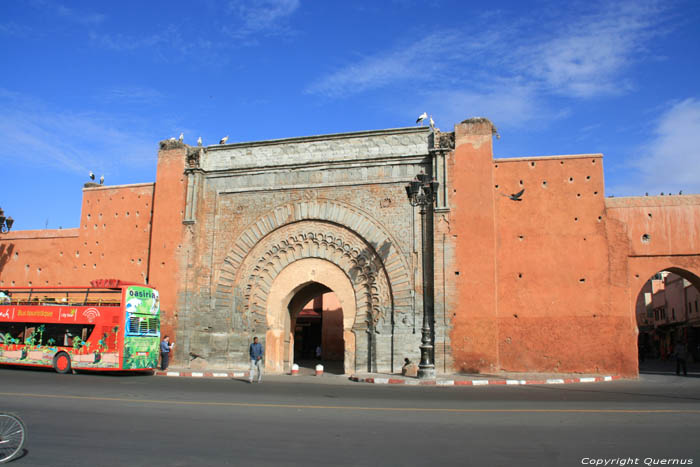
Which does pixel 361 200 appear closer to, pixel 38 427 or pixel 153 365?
pixel 153 365

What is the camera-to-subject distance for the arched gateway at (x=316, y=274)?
54.1 feet

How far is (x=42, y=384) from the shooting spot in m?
11.7

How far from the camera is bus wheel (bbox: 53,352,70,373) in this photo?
50.4ft

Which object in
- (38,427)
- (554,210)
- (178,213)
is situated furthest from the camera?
(178,213)

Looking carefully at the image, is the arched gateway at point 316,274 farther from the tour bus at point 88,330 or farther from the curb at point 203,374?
the tour bus at point 88,330

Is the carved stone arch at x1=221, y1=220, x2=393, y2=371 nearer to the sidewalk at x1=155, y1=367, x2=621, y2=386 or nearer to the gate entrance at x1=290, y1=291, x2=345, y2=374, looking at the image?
the sidewalk at x1=155, y1=367, x2=621, y2=386

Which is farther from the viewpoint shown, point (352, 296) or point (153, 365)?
point (352, 296)

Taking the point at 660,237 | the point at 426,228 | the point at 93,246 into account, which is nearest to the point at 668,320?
the point at 660,237

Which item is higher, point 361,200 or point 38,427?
point 361,200

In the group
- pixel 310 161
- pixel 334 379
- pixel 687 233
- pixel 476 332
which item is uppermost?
pixel 310 161

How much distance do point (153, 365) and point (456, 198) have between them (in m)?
9.93

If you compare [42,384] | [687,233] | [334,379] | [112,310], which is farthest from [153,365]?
[687,233]

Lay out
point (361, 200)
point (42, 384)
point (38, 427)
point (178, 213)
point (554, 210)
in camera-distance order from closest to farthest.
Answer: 1. point (38, 427)
2. point (42, 384)
3. point (554, 210)
4. point (361, 200)
5. point (178, 213)
